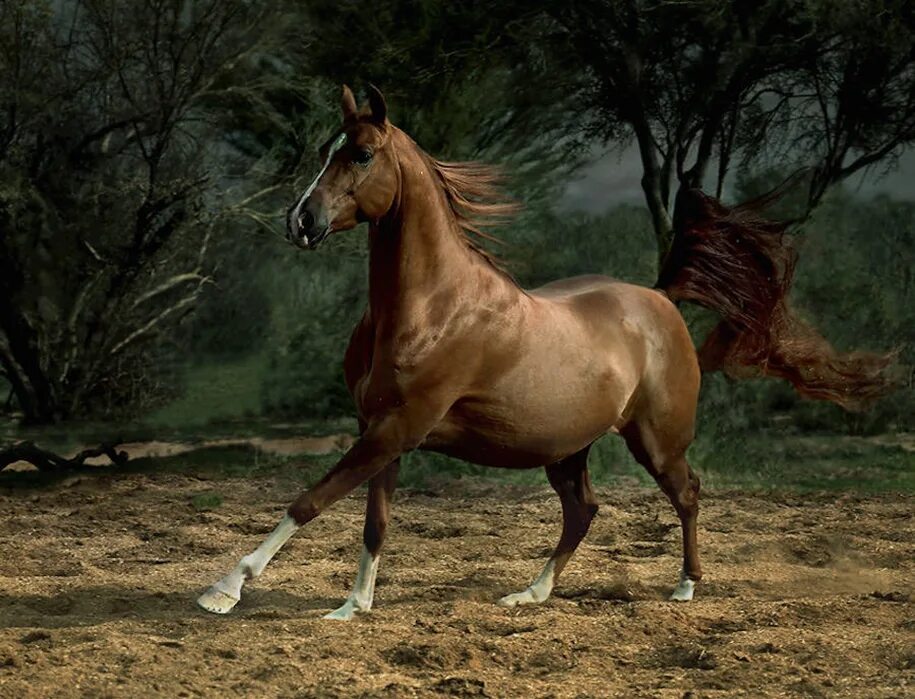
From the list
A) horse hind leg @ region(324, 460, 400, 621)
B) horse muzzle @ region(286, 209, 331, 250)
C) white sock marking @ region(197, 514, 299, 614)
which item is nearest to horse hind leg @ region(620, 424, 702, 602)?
horse hind leg @ region(324, 460, 400, 621)

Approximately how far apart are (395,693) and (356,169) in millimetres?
2002

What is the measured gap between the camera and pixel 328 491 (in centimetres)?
466

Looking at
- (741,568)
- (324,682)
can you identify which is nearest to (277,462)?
(741,568)

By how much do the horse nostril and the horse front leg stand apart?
2.73 feet

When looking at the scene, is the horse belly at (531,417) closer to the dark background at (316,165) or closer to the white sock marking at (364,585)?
the white sock marking at (364,585)

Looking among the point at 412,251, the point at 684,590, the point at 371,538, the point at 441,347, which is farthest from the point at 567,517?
the point at 412,251

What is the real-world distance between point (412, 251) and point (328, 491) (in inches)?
40.9

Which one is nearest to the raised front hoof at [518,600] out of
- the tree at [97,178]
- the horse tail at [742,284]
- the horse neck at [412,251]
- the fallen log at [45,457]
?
the horse neck at [412,251]

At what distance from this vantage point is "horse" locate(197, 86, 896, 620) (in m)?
4.67

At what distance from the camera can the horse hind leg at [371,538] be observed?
16.8 ft

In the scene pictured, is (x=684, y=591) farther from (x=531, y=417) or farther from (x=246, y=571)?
(x=246, y=571)

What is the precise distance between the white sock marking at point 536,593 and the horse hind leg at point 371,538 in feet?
2.29

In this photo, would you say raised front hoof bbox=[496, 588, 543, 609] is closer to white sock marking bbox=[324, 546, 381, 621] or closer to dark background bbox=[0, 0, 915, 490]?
white sock marking bbox=[324, 546, 381, 621]

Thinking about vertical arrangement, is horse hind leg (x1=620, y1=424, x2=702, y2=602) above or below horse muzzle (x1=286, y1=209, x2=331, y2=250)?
below
